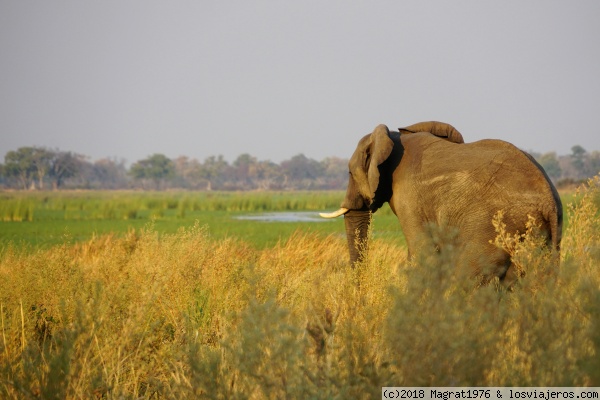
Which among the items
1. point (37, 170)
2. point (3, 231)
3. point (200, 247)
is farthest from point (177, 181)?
point (200, 247)

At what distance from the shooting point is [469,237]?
5.49 meters

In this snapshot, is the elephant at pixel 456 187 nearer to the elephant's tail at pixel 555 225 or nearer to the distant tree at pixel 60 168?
the elephant's tail at pixel 555 225

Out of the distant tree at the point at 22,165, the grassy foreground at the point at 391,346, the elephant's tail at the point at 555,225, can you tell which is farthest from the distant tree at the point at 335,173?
the grassy foreground at the point at 391,346

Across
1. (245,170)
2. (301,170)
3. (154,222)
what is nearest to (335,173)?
(301,170)

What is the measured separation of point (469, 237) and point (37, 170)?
103 m

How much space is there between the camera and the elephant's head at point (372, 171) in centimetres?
636

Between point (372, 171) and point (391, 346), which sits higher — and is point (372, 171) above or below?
above

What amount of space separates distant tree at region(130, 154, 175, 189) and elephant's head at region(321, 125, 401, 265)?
11068cm

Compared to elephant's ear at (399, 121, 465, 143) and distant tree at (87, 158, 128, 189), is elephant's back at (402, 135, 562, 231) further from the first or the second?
distant tree at (87, 158, 128, 189)

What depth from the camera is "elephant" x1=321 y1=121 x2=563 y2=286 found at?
17.2 ft

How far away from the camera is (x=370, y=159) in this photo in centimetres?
676

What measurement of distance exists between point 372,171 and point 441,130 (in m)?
0.91

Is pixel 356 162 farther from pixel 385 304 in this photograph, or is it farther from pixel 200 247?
pixel 385 304

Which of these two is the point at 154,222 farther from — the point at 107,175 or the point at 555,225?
the point at 107,175
